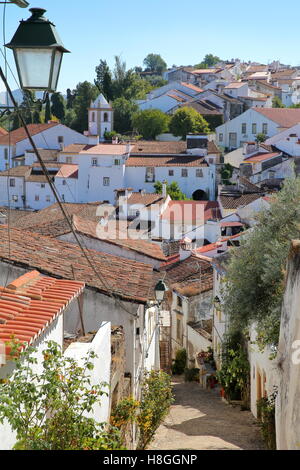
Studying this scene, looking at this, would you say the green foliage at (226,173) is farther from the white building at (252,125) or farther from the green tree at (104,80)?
the green tree at (104,80)

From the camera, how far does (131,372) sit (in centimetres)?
1453

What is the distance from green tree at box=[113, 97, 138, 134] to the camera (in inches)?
3615

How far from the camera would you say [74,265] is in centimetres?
1470

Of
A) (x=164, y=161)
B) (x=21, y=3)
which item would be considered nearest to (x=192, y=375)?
(x=21, y=3)

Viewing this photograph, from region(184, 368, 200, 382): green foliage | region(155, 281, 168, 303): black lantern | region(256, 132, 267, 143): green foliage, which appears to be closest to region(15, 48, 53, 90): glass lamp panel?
region(155, 281, 168, 303): black lantern

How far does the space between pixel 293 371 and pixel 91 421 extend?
89.5 inches

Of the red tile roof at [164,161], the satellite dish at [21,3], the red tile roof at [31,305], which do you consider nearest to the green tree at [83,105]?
the red tile roof at [164,161]

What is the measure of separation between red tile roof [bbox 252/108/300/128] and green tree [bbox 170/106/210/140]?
6.77m

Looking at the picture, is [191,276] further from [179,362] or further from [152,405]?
[152,405]

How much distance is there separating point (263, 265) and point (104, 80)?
88437mm

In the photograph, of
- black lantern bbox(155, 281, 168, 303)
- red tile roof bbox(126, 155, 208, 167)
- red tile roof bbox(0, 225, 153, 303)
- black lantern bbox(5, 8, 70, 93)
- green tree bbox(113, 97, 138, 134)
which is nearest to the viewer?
black lantern bbox(5, 8, 70, 93)

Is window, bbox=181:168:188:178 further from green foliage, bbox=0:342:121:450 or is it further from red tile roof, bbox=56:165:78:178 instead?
green foliage, bbox=0:342:121:450
